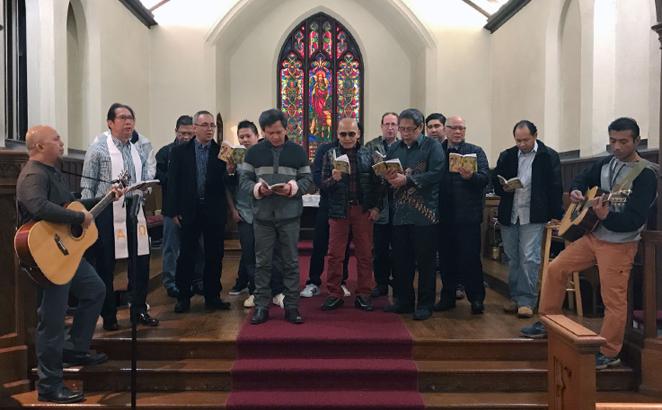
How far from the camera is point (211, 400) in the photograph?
359 centimetres

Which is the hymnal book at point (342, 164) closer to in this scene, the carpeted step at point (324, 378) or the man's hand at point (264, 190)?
the man's hand at point (264, 190)

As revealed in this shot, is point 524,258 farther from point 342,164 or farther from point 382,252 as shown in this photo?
point 342,164

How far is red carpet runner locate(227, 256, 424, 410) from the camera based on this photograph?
3.54 metres

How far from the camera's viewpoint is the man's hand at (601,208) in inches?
138

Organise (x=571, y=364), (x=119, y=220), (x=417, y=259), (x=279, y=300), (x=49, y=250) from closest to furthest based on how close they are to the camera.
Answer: (x=571, y=364)
(x=49, y=250)
(x=119, y=220)
(x=417, y=259)
(x=279, y=300)

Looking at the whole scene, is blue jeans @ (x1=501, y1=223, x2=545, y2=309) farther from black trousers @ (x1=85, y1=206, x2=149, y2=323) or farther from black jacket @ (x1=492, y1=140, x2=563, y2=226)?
black trousers @ (x1=85, y1=206, x2=149, y2=323)

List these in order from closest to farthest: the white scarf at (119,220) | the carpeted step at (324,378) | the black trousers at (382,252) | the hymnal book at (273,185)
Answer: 1. the carpeted step at (324,378)
2. the hymnal book at (273,185)
3. the white scarf at (119,220)
4. the black trousers at (382,252)

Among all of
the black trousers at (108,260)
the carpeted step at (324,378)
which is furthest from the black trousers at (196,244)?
the carpeted step at (324,378)

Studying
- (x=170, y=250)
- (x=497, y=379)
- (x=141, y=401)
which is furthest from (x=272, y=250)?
(x=497, y=379)

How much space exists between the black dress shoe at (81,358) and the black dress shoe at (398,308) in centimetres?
209

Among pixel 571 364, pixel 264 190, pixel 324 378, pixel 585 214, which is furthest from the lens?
pixel 264 190

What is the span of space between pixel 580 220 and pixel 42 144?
3.12 meters

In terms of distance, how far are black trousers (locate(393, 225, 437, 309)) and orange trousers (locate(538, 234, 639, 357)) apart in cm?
94

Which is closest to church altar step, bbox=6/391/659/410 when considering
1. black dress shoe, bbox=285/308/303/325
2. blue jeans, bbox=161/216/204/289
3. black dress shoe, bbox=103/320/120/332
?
black dress shoe, bbox=103/320/120/332
